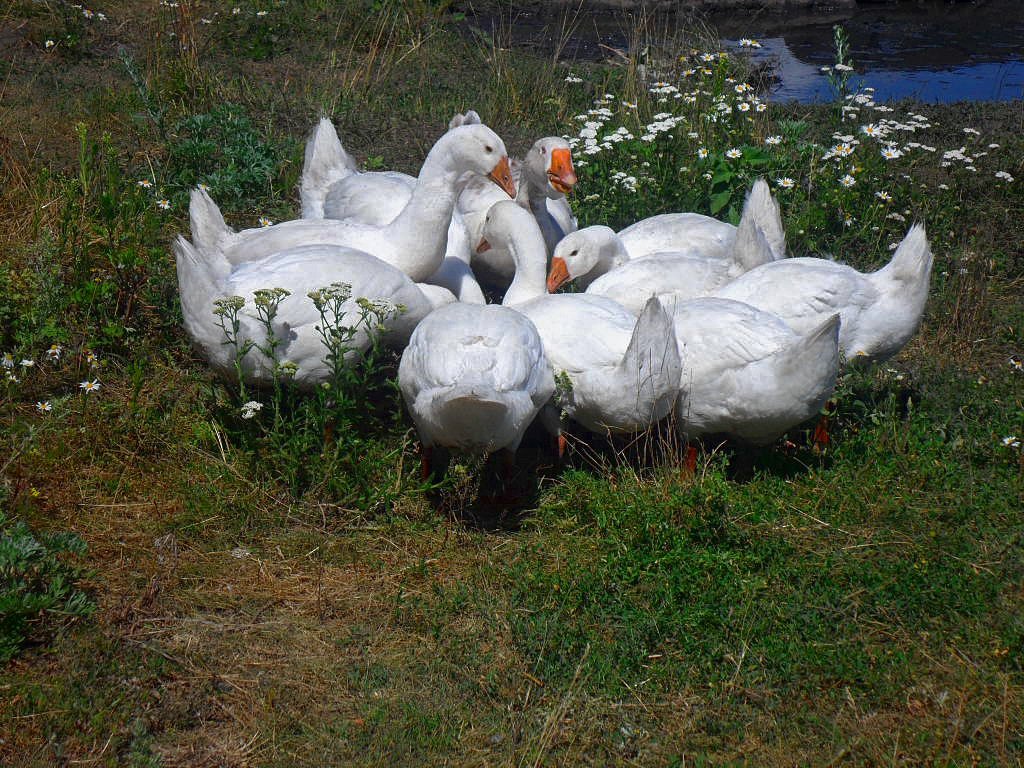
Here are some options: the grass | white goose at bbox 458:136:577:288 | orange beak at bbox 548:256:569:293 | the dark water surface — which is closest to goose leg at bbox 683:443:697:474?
the grass

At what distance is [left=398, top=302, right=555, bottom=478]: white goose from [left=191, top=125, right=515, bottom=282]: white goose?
3.15ft

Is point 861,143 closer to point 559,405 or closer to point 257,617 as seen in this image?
point 559,405

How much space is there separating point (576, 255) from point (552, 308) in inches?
37.0

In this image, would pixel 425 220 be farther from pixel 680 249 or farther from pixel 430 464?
pixel 680 249

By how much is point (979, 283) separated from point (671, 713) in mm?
4217

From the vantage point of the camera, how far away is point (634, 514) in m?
4.27

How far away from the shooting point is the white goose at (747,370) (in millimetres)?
4309

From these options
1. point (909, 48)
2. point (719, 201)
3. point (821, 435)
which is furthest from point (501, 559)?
point (909, 48)

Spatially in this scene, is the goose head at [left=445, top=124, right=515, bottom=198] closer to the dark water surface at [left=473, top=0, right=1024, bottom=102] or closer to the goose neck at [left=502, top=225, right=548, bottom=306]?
the goose neck at [left=502, top=225, right=548, bottom=306]

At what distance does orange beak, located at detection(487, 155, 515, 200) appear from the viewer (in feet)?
18.5

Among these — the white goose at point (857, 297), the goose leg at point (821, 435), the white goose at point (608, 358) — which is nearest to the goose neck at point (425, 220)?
the white goose at point (608, 358)

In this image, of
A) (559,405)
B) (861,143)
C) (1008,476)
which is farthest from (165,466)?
(861,143)

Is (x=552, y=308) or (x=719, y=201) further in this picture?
(x=719, y=201)

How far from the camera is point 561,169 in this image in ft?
19.8
